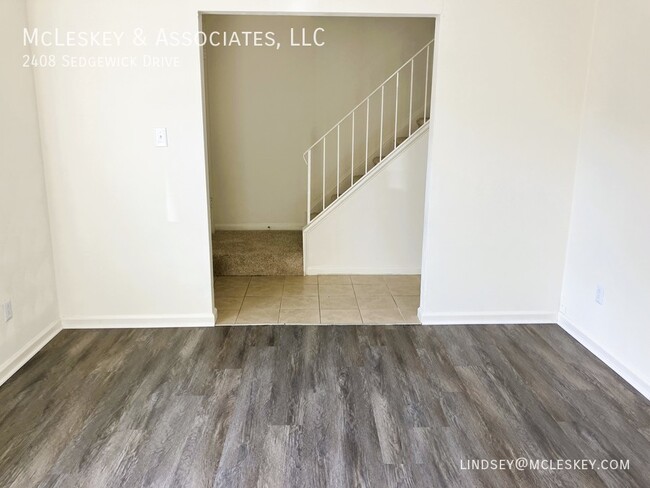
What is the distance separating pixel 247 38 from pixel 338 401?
4179mm

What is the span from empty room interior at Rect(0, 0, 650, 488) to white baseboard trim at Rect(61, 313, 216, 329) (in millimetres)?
14

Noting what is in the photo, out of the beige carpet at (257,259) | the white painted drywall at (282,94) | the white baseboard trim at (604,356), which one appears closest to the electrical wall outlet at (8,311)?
the beige carpet at (257,259)

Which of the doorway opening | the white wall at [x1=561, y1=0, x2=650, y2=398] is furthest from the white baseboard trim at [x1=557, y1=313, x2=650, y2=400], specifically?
the doorway opening

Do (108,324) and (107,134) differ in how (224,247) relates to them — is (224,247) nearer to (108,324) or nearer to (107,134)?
(108,324)

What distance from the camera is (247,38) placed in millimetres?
5258

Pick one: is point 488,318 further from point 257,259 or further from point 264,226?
point 264,226

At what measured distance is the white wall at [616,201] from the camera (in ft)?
8.63

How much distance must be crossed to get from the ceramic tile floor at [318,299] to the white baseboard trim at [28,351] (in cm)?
109

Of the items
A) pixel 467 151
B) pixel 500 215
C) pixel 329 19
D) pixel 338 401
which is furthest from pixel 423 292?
pixel 329 19

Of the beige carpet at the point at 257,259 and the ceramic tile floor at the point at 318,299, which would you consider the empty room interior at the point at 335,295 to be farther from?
the beige carpet at the point at 257,259

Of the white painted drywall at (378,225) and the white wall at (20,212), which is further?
the white painted drywall at (378,225)

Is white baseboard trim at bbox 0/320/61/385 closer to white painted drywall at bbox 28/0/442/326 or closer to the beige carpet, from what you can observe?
white painted drywall at bbox 28/0/442/326

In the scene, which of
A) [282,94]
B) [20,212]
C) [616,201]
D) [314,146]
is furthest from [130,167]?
[616,201]

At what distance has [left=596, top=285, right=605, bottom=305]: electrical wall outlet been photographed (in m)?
2.99
